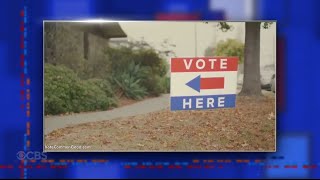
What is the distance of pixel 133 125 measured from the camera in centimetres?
266

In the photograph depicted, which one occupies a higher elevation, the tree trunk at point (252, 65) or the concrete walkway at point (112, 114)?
the tree trunk at point (252, 65)

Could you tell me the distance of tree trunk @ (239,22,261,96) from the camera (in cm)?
266

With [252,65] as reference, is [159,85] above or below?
below

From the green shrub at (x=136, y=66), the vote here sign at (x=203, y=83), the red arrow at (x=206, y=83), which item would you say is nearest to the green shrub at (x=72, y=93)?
the green shrub at (x=136, y=66)

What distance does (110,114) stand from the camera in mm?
2660

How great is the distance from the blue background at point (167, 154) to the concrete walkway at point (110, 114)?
0.12 meters

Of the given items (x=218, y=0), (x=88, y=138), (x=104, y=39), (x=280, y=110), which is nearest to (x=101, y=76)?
(x=104, y=39)

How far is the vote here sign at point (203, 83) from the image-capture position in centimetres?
265

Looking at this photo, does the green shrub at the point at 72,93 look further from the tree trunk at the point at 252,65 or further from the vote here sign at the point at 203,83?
the tree trunk at the point at 252,65

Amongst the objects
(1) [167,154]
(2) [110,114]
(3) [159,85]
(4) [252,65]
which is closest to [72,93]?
(2) [110,114]

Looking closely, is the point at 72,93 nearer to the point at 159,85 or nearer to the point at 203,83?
the point at 159,85

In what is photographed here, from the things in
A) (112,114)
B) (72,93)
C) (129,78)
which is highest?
(129,78)

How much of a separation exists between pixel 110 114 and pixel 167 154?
520 millimetres

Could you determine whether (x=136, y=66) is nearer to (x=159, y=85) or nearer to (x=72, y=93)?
(x=159, y=85)
